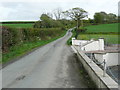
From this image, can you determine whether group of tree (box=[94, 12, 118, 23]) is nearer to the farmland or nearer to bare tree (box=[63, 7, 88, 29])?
bare tree (box=[63, 7, 88, 29])

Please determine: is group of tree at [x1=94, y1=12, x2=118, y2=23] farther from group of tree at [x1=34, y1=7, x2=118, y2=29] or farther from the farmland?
the farmland

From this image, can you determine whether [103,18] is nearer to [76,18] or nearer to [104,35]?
[76,18]

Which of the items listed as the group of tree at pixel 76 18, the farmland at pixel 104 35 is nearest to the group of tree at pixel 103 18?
the group of tree at pixel 76 18

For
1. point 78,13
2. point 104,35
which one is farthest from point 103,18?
point 104,35

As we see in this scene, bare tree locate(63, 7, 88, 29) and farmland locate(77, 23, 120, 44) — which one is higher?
bare tree locate(63, 7, 88, 29)

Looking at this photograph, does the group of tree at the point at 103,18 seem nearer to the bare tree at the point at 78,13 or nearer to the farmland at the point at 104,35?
the bare tree at the point at 78,13

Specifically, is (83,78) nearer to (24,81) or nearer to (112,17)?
(24,81)

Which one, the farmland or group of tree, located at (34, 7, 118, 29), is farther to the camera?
group of tree, located at (34, 7, 118, 29)

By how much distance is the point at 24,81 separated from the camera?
315 inches

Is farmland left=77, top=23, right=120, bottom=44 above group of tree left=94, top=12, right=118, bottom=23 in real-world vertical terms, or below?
below

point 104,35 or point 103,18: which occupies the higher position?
point 103,18

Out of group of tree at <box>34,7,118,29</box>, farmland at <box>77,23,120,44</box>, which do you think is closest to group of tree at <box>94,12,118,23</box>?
group of tree at <box>34,7,118,29</box>

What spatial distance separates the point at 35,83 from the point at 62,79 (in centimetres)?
132

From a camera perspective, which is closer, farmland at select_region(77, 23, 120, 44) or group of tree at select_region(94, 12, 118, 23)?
farmland at select_region(77, 23, 120, 44)
